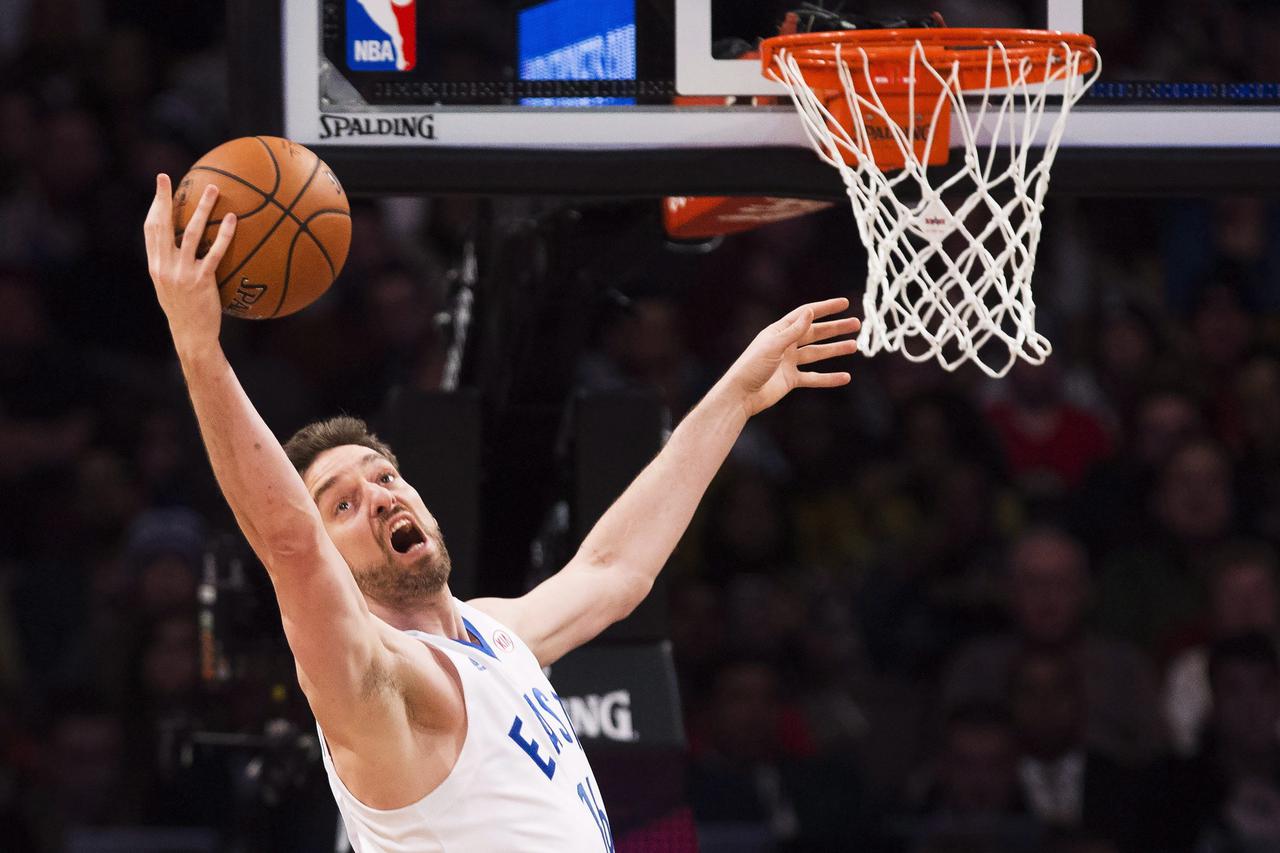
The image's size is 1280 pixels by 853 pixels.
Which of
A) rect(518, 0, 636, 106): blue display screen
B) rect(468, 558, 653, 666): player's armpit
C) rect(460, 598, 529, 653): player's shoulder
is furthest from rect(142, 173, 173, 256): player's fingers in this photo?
rect(518, 0, 636, 106): blue display screen

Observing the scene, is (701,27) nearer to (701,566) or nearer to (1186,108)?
(1186,108)

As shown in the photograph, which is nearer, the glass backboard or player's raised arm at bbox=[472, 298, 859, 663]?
player's raised arm at bbox=[472, 298, 859, 663]

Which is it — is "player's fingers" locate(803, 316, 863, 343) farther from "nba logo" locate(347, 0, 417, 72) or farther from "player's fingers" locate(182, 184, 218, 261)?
"player's fingers" locate(182, 184, 218, 261)

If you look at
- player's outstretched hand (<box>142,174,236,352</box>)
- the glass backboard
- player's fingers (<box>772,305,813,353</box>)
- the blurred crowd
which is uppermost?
the glass backboard

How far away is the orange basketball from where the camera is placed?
290 centimetres

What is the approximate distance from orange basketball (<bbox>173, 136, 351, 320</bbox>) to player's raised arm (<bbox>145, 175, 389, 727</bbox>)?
0.09 meters

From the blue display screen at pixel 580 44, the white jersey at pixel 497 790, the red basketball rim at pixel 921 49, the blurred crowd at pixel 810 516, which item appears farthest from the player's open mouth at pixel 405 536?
the blurred crowd at pixel 810 516

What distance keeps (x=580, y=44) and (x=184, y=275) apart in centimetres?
193

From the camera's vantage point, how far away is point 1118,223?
876 cm

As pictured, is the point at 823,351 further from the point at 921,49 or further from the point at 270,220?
the point at 270,220

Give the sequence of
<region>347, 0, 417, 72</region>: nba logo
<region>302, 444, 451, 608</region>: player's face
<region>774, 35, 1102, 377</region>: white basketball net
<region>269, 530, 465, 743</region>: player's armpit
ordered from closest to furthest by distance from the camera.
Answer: <region>269, 530, 465, 743</region>: player's armpit → <region>302, 444, 451, 608</region>: player's face → <region>774, 35, 1102, 377</region>: white basketball net → <region>347, 0, 417, 72</region>: nba logo

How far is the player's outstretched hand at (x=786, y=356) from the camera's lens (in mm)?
3605

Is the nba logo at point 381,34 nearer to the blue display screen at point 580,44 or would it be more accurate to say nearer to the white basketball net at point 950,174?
the blue display screen at point 580,44

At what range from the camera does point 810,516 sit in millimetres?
7695
